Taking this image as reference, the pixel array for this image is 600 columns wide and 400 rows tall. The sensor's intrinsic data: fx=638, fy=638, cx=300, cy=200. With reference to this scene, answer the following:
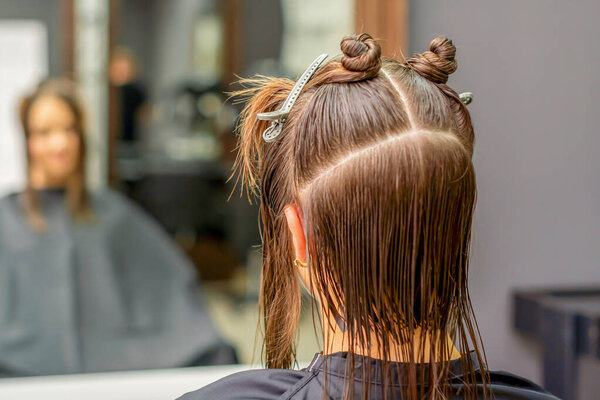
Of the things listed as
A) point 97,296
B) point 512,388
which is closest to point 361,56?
point 512,388

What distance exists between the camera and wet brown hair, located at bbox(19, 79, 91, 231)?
239 cm

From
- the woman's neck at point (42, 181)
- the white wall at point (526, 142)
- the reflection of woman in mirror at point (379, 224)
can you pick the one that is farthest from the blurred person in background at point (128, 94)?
the reflection of woman in mirror at point (379, 224)

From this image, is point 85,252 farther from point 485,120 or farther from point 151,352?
point 485,120

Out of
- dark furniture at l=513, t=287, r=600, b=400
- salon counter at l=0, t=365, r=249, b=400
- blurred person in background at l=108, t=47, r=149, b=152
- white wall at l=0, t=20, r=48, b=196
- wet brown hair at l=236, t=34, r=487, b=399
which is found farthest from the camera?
blurred person in background at l=108, t=47, r=149, b=152

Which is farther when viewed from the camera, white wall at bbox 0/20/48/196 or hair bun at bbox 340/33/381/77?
white wall at bbox 0/20/48/196

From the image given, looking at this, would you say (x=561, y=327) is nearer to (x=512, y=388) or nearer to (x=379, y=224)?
(x=512, y=388)

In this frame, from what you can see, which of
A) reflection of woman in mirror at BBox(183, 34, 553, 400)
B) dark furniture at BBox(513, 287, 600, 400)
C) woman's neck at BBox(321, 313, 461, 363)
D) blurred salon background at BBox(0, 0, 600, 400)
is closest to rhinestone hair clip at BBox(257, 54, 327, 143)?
reflection of woman in mirror at BBox(183, 34, 553, 400)

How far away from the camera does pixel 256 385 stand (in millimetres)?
899

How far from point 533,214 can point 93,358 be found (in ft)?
5.71

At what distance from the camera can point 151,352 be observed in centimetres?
254

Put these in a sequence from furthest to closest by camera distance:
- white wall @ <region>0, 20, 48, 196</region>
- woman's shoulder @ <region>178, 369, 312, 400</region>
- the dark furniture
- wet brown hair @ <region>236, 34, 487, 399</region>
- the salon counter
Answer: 1. white wall @ <region>0, 20, 48, 196</region>
2. the salon counter
3. the dark furniture
4. woman's shoulder @ <region>178, 369, 312, 400</region>
5. wet brown hair @ <region>236, 34, 487, 399</region>

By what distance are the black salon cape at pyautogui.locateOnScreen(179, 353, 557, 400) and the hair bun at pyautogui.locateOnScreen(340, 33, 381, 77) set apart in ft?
1.24

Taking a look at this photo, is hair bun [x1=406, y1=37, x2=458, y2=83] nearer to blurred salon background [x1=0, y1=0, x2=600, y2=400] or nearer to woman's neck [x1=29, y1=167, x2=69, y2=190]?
blurred salon background [x1=0, y1=0, x2=600, y2=400]

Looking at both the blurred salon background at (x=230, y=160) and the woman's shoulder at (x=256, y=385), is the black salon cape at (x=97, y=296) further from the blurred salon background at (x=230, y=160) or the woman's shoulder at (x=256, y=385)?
the woman's shoulder at (x=256, y=385)
